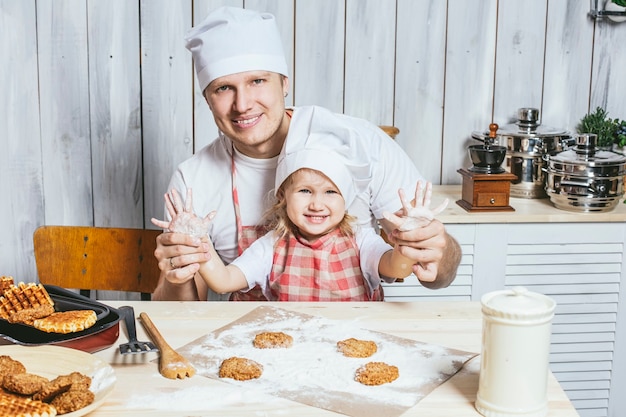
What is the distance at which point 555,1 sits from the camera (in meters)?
2.88

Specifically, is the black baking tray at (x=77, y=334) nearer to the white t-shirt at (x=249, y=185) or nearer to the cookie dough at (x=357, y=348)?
the cookie dough at (x=357, y=348)

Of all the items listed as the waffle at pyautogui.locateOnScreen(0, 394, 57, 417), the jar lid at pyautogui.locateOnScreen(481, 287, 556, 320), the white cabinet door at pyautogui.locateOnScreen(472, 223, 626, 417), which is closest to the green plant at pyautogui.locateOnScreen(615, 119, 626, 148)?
the white cabinet door at pyautogui.locateOnScreen(472, 223, 626, 417)

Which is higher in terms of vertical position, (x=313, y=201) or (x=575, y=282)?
(x=313, y=201)

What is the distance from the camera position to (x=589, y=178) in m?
2.51

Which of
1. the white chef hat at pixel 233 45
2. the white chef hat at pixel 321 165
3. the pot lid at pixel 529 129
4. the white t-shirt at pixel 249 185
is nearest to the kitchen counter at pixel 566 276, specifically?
the pot lid at pixel 529 129

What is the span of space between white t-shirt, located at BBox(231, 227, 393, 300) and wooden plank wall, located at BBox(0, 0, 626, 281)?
0.97 meters

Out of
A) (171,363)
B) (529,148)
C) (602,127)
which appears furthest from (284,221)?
(602,127)

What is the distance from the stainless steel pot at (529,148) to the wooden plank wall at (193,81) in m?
0.18

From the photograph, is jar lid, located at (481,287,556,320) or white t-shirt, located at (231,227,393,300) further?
white t-shirt, located at (231,227,393,300)

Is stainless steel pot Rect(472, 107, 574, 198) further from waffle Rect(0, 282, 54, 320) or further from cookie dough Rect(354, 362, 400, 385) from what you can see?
waffle Rect(0, 282, 54, 320)

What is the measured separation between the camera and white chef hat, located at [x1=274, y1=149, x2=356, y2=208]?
6.08 ft

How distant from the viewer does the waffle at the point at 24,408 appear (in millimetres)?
1071

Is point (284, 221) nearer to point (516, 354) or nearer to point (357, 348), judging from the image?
point (357, 348)

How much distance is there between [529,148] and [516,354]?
66.9 inches
